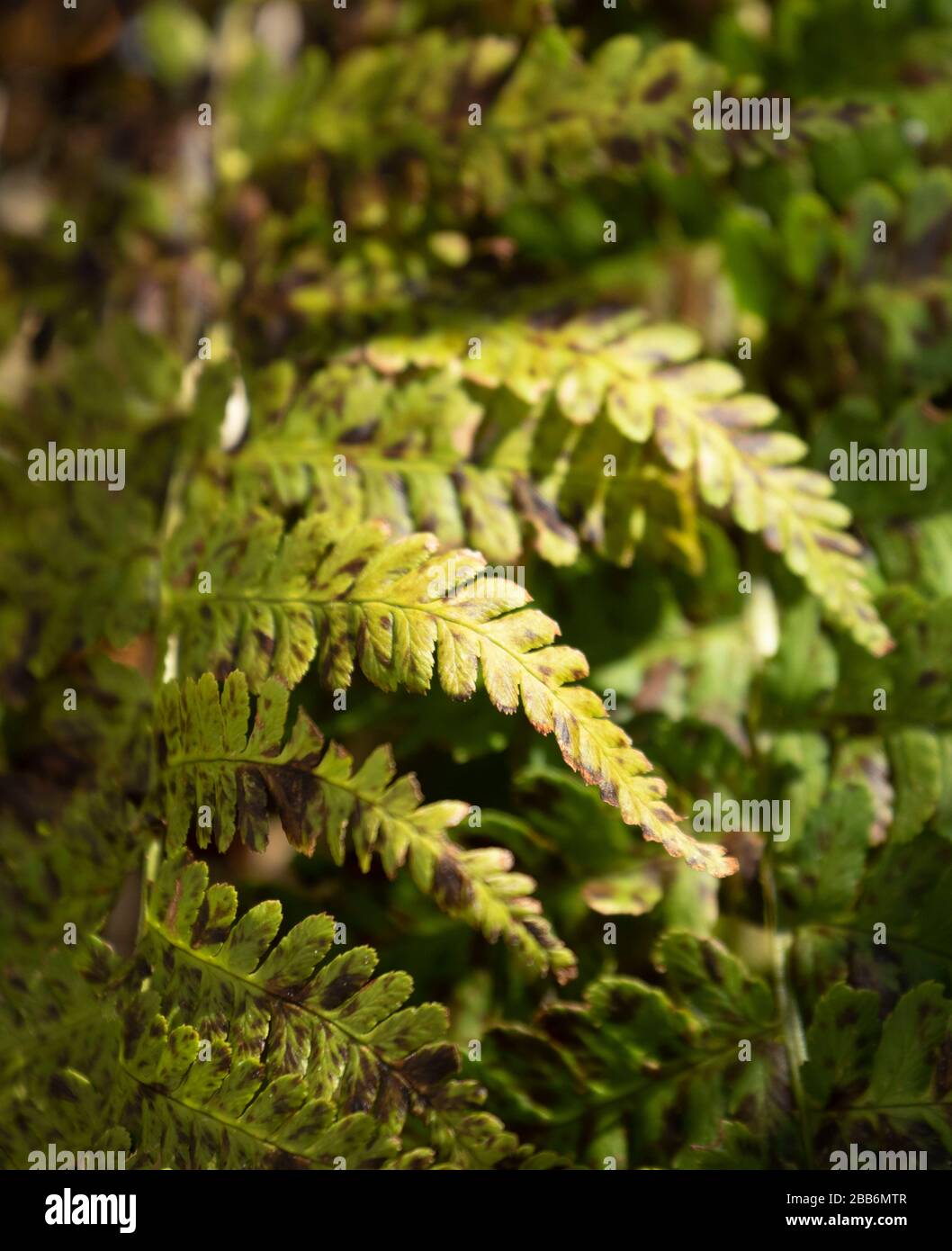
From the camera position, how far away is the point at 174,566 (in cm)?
177

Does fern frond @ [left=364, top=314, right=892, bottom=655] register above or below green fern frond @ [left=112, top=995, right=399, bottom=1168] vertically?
above

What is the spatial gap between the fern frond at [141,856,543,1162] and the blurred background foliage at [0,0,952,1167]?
20cm

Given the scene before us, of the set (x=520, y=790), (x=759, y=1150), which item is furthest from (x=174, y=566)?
(x=759, y=1150)

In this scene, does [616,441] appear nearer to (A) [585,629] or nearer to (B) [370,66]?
(A) [585,629]

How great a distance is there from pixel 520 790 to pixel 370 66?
1.37 meters

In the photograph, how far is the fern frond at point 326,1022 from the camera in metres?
1.32

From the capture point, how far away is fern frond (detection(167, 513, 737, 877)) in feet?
4.13
